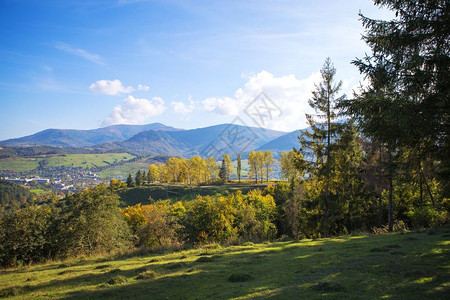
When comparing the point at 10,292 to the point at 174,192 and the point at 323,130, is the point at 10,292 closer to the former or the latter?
the point at 323,130

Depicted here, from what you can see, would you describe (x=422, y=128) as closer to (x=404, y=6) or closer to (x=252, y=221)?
(x=404, y=6)

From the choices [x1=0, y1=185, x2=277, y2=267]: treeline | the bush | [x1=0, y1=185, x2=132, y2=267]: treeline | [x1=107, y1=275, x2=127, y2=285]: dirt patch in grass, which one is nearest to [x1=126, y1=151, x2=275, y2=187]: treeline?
[x1=0, y1=185, x2=277, y2=267]: treeline

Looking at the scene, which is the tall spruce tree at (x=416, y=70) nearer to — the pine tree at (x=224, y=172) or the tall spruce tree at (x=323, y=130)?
the tall spruce tree at (x=323, y=130)

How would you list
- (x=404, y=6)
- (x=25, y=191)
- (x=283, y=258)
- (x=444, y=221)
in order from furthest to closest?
1. (x=25, y=191)
2. (x=444, y=221)
3. (x=283, y=258)
4. (x=404, y=6)

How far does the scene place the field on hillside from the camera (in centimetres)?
8438

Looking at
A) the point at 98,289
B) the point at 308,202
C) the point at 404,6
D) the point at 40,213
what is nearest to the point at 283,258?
the point at 98,289

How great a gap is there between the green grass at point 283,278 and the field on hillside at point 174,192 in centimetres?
6849

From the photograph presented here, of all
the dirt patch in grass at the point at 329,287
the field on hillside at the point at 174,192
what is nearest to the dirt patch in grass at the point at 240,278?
the dirt patch in grass at the point at 329,287

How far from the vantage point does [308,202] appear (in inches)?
1074

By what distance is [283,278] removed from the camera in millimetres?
9555

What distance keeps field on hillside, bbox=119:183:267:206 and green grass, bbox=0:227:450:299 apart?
68489mm

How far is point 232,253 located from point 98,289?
27.9 feet

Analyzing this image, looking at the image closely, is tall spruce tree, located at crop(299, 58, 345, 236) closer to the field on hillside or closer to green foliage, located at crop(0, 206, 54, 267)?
green foliage, located at crop(0, 206, 54, 267)

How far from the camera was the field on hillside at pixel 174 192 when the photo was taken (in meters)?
84.4
